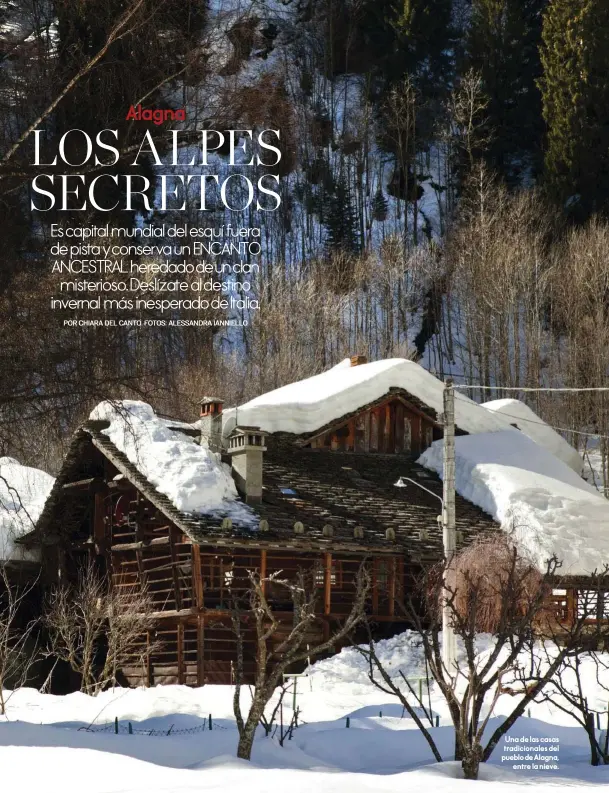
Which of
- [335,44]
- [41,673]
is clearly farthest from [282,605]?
[335,44]

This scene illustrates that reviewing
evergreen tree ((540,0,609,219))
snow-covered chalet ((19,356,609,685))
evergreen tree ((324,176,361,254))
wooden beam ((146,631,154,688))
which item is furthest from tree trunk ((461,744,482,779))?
evergreen tree ((324,176,361,254))

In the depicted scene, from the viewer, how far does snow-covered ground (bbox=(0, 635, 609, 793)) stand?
40.5 feet

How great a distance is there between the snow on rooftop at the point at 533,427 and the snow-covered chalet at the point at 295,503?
8.90 feet

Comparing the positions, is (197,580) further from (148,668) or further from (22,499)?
(22,499)

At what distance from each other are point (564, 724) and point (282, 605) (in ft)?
31.0

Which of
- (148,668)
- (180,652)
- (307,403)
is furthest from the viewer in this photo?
(307,403)

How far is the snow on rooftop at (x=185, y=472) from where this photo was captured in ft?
94.2

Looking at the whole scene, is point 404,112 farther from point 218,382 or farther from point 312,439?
point 312,439

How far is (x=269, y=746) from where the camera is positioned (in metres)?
15.9

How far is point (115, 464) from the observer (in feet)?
98.9

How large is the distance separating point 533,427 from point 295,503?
1261cm

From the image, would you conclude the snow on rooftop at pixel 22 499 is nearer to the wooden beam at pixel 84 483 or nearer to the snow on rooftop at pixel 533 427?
the wooden beam at pixel 84 483

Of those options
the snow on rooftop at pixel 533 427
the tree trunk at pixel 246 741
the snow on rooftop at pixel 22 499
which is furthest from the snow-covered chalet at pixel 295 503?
the tree trunk at pixel 246 741

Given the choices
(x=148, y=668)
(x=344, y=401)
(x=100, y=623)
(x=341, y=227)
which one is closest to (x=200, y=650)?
(x=148, y=668)
